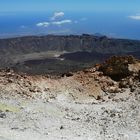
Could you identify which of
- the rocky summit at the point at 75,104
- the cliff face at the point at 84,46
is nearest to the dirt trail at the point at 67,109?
the rocky summit at the point at 75,104

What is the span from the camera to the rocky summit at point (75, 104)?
20422mm

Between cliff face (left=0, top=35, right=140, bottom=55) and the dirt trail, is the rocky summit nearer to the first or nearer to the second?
the dirt trail

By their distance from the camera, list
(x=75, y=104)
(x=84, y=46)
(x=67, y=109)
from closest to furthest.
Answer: (x=67, y=109) → (x=75, y=104) → (x=84, y=46)

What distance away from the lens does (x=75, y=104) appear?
87.2 ft

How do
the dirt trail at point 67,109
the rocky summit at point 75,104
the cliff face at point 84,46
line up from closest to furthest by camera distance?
the dirt trail at point 67,109, the rocky summit at point 75,104, the cliff face at point 84,46

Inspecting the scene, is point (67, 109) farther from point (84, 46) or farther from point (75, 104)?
point (84, 46)

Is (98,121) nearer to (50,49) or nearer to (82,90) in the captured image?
(82,90)

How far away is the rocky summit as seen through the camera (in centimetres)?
2042

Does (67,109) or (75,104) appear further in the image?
(75,104)

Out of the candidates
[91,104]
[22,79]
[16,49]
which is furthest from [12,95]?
[16,49]

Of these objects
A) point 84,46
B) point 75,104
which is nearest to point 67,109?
point 75,104

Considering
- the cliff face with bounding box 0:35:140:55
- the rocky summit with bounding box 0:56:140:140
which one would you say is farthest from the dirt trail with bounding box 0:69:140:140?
the cliff face with bounding box 0:35:140:55

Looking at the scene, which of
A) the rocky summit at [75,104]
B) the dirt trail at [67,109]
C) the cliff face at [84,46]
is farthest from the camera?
the cliff face at [84,46]

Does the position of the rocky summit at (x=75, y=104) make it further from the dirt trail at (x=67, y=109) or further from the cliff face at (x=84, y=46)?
the cliff face at (x=84, y=46)
